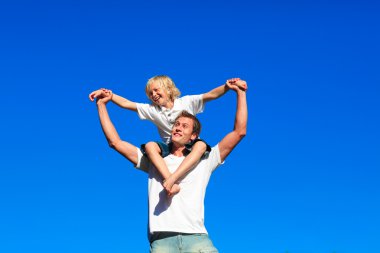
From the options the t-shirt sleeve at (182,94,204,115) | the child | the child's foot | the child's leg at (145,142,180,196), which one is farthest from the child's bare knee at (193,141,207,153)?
the t-shirt sleeve at (182,94,204,115)

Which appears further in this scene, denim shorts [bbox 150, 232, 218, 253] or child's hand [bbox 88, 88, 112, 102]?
child's hand [bbox 88, 88, 112, 102]

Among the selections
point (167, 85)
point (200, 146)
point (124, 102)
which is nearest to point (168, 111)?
point (167, 85)

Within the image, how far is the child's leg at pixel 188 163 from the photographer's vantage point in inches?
229

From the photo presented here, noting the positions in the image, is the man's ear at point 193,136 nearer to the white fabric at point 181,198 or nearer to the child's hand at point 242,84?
the white fabric at point 181,198

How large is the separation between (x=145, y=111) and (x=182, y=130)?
8.06ft

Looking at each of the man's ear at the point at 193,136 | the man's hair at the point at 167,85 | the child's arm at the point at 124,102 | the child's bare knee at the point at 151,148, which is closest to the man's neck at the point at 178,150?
the man's ear at the point at 193,136

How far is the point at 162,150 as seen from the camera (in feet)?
20.6

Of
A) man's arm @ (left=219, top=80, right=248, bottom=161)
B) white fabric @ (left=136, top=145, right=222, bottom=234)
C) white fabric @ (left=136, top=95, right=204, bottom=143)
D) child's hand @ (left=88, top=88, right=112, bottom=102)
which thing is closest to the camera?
white fabric @ (left=136, top=145, right=222, bottom=234)

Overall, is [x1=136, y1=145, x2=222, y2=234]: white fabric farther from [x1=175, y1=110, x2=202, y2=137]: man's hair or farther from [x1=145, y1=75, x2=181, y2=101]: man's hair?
[x1=145, y1=75, x2=181, y2=101]: man's hair

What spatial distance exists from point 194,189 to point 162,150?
62cm

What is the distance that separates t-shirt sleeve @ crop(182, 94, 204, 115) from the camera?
836 cm

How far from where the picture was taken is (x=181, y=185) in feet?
19.7

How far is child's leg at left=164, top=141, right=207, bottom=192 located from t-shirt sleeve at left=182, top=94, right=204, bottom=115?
2256 mm

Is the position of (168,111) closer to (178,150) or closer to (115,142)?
(178,150)
